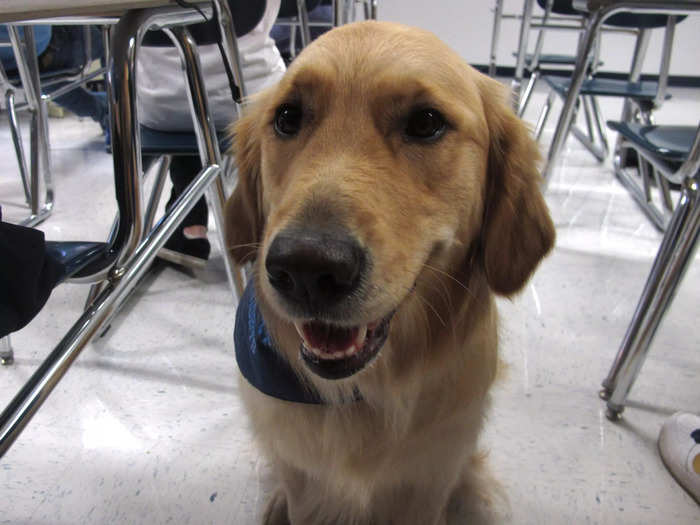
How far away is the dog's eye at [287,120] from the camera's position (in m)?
0.85

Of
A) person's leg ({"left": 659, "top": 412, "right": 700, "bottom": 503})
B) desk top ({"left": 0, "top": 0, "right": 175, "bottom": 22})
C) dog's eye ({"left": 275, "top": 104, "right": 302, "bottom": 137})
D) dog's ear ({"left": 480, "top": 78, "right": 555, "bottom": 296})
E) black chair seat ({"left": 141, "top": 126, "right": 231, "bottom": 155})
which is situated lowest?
person's leg ({"left": 659, "top": 412, "right": 700, "bottom": 503})

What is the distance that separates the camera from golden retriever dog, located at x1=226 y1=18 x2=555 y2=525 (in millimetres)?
670

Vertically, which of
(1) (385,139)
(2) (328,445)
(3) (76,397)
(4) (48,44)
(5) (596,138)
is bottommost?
(5) (596,138)

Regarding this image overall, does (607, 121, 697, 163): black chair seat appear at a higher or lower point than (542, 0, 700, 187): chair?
lower

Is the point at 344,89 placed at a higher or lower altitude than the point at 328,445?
higher

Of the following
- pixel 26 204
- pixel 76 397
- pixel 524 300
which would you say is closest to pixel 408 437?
pixel 76 397

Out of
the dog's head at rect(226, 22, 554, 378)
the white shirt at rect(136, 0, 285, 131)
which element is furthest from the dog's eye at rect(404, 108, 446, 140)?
the white shirt at rect(136, 0, 285, 131)

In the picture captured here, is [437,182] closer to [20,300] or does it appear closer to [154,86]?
[20,300]

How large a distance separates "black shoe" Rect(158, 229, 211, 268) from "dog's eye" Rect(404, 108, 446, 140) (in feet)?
4.72

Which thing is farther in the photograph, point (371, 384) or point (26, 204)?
point (26, 204)

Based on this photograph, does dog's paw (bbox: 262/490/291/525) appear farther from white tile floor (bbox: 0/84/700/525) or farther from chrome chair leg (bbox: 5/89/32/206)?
chrome chair leg (bbox: 5/89/32/206)

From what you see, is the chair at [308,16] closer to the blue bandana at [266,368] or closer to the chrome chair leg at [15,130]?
the blue bandana at [266,368]

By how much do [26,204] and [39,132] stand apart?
20.4 inches

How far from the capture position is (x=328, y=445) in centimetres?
92
